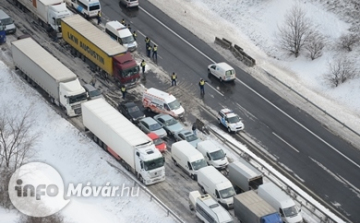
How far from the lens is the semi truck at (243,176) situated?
68.2 metres

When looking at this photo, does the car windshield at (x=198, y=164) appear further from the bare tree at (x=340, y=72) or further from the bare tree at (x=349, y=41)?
the bare tree at (x=349, y=41)

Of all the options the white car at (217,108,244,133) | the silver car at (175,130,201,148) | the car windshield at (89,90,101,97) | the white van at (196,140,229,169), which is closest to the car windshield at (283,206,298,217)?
the white van at (196,140,229,169)

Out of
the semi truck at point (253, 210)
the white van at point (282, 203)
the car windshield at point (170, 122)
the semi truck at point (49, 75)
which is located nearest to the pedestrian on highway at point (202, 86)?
the car windshield at point (170, 122)

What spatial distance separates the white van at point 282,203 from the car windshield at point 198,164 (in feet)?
19.6

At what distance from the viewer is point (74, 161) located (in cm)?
7294

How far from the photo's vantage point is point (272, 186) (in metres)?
67.2

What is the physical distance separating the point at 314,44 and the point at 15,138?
3357 cm

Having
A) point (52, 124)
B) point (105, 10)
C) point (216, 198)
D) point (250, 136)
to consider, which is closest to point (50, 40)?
point (105, 10)

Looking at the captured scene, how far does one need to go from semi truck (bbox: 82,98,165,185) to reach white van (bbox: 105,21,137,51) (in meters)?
15.3

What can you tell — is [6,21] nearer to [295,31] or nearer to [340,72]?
[295,31]

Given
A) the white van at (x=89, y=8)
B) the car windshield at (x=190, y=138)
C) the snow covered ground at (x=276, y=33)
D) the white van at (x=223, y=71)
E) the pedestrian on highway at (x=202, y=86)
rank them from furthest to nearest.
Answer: the white van at (x=89, y=8) → the white van at (x=223, y=71) → the snow covered ground at (x=276, y=33) → the pedestrian on highway at (x=202, y=86) → the car windshield at (x=190, y=138)

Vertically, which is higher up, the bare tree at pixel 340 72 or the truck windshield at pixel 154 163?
the bare tree at pixel 340 72

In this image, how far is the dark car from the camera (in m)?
77.3

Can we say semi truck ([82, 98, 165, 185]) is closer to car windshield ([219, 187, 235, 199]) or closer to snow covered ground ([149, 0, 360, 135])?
car windshield ([219, 187, 235, 199])
